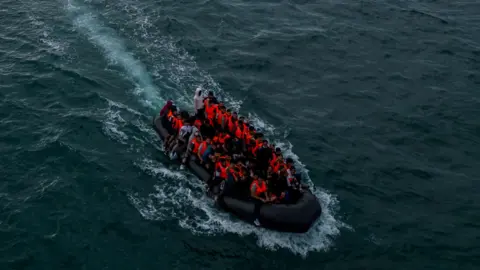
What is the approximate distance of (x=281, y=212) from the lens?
68.9ft

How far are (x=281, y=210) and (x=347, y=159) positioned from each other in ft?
22.8

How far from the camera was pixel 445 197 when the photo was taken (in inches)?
963

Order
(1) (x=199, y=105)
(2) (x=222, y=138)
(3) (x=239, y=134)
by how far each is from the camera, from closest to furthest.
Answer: (2) (x=222, y=138)
(3) (x=239, y=134)
(1) (x=199, y=105)

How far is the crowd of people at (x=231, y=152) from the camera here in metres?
21.9

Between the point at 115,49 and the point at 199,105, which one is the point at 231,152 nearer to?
the point at 199,105

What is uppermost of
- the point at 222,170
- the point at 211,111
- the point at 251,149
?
the point at 211,111

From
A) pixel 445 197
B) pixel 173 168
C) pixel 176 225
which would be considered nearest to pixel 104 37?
pixel 173 168

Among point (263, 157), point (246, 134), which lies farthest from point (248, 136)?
point (263, 157)

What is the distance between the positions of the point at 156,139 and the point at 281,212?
358 inches

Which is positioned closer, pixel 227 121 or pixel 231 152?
pixel 231 152

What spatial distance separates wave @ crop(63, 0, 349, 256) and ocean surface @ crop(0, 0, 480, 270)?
0.09 meters

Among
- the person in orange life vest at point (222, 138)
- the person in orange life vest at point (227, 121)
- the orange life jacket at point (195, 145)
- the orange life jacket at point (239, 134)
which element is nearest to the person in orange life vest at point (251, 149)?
the orange life jacket at point (239, 134)

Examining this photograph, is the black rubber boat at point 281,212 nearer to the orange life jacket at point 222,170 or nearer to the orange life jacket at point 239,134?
the orange life jacket at point 222,170

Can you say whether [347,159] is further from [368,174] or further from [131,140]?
[131,140]
